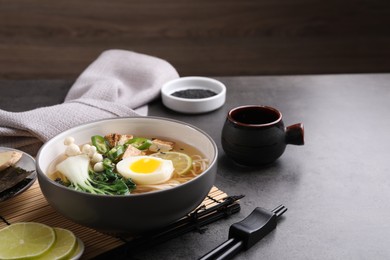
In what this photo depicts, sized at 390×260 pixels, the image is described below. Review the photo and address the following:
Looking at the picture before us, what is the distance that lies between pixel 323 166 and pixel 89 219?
0.68 meters

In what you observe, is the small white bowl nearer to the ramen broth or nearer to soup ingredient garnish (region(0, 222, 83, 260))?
the ramen broth

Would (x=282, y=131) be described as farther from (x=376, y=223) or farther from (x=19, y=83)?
(x=19, y=83)

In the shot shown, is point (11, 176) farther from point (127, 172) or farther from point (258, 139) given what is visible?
point (258, 139)

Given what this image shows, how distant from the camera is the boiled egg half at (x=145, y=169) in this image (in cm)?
115

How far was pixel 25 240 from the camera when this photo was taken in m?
1.04

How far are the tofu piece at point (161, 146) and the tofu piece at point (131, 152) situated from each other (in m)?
0.04

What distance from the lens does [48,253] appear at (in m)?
1.00

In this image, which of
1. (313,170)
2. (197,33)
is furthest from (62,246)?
(197,33)

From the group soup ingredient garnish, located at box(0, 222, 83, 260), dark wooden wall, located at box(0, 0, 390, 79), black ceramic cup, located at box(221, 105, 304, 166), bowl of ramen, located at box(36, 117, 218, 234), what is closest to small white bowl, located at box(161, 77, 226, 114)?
black ceramic cup, located at box(221, 105, 304, 166)

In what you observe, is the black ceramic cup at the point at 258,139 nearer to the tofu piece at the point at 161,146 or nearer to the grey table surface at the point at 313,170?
the grey table surface at the point at 313,170

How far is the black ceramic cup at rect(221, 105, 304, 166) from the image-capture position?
1.38m

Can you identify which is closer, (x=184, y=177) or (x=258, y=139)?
(x=184, y=177)

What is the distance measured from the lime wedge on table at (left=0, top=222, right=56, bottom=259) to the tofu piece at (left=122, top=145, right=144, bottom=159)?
0.25 metres

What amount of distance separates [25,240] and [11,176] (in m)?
0.26
